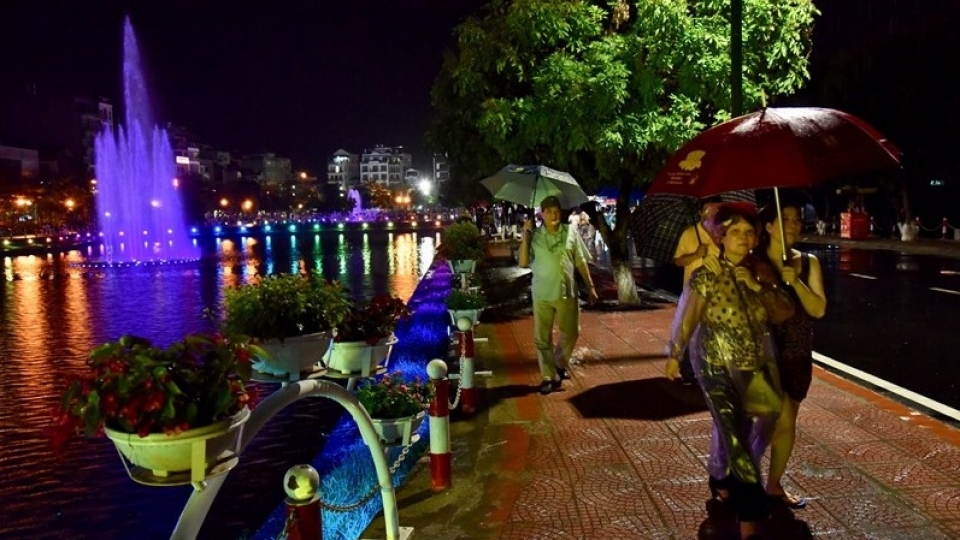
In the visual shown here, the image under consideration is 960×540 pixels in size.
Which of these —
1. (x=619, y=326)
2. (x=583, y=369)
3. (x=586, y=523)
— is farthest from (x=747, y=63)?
(x=586, y=523)

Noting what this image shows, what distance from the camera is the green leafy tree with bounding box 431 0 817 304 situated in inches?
482

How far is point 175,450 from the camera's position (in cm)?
286

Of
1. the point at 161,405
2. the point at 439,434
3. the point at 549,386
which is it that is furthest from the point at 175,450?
the point at 549,386

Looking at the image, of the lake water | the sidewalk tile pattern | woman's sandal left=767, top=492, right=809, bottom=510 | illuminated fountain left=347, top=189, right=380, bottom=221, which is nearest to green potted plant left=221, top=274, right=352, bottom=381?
the sidewalk tile pattern

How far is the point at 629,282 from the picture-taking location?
52.2 ft

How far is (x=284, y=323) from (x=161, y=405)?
1.59 m

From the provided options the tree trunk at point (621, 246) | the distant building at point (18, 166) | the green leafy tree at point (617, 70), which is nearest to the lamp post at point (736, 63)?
the green leafy tree at point (617, 70)

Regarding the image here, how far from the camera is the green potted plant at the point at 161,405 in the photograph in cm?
278

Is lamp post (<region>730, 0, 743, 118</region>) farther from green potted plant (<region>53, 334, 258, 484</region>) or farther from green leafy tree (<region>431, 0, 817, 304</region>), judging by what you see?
green potted plant (<region>53, 334, 258, 484</region>)

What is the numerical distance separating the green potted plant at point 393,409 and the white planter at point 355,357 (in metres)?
1.05

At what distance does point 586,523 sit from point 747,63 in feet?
32.6

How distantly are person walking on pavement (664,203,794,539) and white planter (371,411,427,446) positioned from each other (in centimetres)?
298

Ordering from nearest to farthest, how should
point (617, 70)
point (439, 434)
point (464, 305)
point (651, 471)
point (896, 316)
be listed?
point (439, 434), point (651, 471), point (617, 70), point (464, 305), point (896, 316)

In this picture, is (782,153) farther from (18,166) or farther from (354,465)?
(18,166)
